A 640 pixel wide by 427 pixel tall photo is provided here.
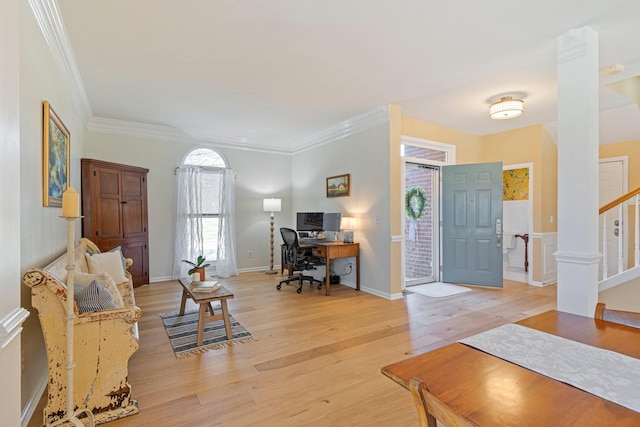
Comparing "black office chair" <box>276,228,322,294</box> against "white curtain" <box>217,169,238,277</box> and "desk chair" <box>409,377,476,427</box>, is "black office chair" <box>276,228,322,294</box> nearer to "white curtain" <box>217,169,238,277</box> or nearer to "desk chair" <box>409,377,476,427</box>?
"white curtain" <box>217,169,238,277</box>

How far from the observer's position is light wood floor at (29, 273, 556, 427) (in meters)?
1.92

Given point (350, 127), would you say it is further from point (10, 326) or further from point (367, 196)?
point (10, 326)

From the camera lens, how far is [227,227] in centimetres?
584

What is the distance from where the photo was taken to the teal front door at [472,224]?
493cm

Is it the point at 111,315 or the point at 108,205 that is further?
the point at 108,205

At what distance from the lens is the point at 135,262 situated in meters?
4.86

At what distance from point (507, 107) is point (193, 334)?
4459 millimetres

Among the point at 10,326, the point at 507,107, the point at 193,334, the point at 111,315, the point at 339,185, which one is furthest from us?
the point at 339,185

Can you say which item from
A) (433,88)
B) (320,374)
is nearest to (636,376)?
(320,374)

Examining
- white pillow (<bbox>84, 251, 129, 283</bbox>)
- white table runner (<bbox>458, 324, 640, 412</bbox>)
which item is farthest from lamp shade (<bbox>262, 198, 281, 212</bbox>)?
white table runner (<bbox>458, 324, 640, 412</bbox>)

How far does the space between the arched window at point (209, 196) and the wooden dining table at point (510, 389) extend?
524 centimetres

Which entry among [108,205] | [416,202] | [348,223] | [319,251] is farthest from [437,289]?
[108,205]

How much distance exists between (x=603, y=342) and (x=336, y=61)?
2.87 meters

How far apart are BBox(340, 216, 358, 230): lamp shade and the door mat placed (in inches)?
51.2
